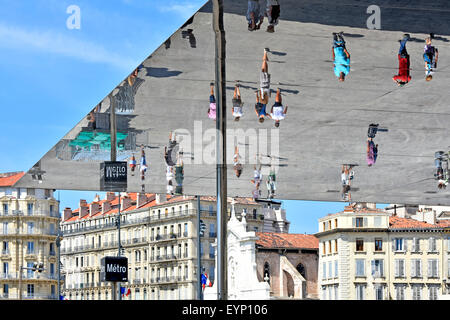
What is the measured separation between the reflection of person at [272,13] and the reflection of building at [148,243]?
7309cm

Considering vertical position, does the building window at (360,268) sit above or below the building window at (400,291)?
above

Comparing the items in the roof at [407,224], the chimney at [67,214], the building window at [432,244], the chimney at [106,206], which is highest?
the chimney at [67,214]

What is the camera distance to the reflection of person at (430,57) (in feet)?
36.1

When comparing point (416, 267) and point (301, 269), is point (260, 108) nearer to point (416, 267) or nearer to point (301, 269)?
point (416, 267)

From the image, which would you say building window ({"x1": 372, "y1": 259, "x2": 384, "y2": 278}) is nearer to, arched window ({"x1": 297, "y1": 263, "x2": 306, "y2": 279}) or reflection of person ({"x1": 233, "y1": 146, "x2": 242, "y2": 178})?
arched window ({"x1": 297, "y1": 263, "x2": 306, "y2": 279})

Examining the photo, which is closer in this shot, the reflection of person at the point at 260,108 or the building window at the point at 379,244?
the reflection of person at the point at 260,108

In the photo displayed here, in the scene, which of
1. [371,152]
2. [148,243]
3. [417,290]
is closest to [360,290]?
[417,290]

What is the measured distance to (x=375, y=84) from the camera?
12.8 metres

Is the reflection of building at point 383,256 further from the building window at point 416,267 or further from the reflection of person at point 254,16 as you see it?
the reflection of person at point 254,16

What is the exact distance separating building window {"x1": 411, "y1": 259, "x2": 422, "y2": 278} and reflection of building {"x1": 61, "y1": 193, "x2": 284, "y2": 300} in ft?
59.2

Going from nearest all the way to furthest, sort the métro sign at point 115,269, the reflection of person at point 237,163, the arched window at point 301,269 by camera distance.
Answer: the métro sign at point 115,269, the reflection of person at point 237,163, the arched window at point 301,269

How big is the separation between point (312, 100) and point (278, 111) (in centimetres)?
62

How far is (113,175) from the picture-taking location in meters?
15.5

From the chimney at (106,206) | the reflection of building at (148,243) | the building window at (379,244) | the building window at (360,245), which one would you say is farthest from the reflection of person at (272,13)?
the building window at (360,245)
